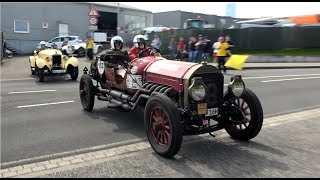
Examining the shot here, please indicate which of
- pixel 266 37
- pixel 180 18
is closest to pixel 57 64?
pixel 266 37

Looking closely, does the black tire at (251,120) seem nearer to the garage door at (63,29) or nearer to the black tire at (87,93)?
the black tire at (87,93)

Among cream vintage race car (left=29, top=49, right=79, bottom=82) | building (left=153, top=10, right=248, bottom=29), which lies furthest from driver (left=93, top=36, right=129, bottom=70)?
building (left=153, top=10, right=248, bottom=29)

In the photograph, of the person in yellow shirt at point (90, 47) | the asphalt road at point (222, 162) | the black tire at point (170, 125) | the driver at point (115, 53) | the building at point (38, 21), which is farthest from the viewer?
the building at point (38, 21)

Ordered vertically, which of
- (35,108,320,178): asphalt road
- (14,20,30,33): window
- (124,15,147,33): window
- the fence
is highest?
(124,15,147,33): window

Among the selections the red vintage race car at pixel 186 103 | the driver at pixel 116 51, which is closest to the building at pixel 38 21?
the driver at pixel 116 51

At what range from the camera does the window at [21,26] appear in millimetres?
31234

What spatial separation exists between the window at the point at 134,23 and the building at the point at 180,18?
7.78 feet

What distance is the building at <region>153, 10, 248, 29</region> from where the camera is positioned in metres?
41.4

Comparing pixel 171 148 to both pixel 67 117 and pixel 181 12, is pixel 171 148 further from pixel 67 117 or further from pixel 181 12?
pixel 181 12

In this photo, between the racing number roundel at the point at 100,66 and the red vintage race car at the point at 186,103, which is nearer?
the red vintage race car at the point at 186,103

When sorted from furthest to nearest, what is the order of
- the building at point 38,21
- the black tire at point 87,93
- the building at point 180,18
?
the building at point 180,18 < the building at point 38,21 < the black tire at point 87,93

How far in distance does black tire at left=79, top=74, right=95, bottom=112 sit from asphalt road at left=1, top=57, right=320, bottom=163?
0.66 ft

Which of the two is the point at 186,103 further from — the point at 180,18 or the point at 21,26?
the point at 180,18

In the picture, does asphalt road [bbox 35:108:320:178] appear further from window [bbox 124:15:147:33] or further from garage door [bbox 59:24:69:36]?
window [bbox 124:15:147:33]
